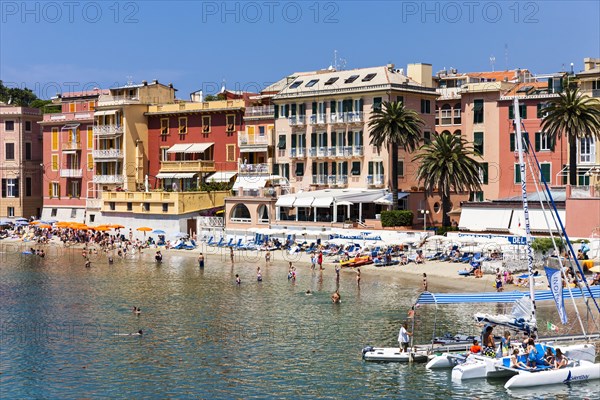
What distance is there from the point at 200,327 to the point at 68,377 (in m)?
11.4

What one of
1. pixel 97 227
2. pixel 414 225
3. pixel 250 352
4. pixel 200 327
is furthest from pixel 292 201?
pixel 250 352

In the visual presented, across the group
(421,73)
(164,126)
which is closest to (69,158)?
(164,126)

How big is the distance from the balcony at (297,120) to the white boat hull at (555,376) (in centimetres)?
5494

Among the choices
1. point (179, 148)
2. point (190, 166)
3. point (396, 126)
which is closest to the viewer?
point (396, 126)

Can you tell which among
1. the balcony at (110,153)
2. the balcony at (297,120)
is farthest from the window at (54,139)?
the balcony at (297,120)

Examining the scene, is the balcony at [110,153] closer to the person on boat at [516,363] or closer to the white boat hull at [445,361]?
the white boat hull at [445,361]

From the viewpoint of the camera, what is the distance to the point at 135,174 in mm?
105000

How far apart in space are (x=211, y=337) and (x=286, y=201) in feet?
130

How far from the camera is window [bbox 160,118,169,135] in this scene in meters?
105

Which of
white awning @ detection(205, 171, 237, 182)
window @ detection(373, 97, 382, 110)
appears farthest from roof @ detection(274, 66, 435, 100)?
white awning @ detection(205, 171, 237, 182)

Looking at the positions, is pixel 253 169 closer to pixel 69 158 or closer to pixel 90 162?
pixel 90 162

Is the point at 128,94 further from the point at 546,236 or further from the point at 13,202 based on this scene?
the point at 546,236

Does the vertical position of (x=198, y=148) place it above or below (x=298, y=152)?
above

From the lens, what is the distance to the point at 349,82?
293 feet
